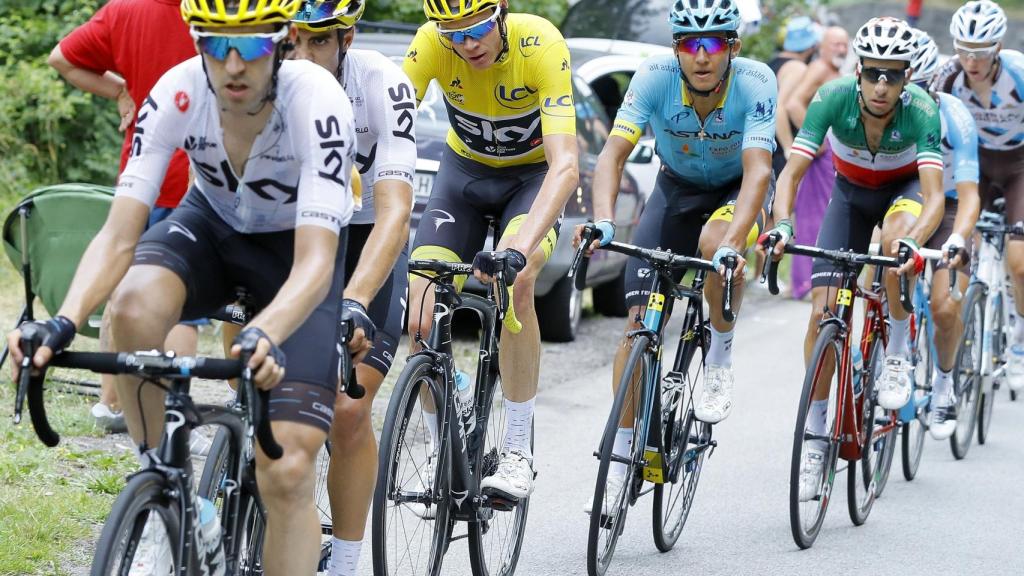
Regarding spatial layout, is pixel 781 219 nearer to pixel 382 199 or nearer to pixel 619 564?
pixel 619 564

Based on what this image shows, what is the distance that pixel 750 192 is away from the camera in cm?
588

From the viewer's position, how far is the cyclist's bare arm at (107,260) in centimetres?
353

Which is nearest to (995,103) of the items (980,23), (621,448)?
(980,23)

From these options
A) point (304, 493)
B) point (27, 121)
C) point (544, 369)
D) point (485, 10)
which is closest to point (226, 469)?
point (304, 493)

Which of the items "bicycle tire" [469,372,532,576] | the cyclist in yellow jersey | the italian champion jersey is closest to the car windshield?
the italian champion jersey

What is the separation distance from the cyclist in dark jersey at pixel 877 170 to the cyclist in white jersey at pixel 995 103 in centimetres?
145

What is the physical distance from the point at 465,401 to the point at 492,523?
27.2 inches

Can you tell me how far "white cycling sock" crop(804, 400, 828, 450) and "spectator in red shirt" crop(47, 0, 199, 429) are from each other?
282 centimetres

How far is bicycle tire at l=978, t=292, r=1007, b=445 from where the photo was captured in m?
8.62

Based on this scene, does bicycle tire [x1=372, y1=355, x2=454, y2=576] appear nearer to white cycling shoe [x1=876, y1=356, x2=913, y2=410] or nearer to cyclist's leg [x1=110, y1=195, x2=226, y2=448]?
cyclist's leg [x1=110, y1=195, x2=226, y2=448]

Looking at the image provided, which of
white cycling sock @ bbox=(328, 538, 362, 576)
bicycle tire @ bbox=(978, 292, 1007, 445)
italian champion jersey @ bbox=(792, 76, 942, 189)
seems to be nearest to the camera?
white cycling sock @ bbox=(328, 538, 362, 576)

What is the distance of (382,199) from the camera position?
14.3 ft

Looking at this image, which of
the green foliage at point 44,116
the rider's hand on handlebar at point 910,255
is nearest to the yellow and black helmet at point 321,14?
the rider's hand on handlebar at point 910,255

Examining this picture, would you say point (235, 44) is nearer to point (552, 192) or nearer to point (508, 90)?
point (552, 192)
